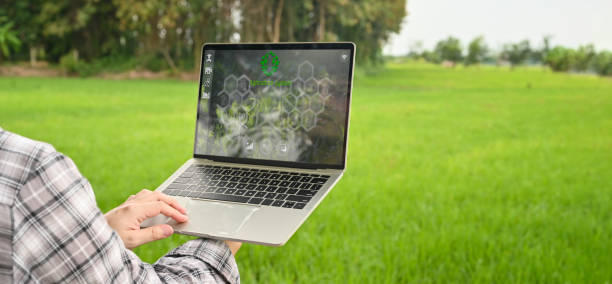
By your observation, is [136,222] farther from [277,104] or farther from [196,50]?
[196,50]

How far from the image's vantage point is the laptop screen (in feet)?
4.41

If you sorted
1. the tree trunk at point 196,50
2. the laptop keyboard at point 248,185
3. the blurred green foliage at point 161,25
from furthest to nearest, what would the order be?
the tree trunk at point 196,50
the blurred green foliage at point 161,25
the laptop keyboard at point 248,185

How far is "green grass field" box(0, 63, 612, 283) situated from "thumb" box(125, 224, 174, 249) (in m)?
1.49

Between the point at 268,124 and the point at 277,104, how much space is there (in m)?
0.06

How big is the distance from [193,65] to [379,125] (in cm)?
1444

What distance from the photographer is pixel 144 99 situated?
401 inches

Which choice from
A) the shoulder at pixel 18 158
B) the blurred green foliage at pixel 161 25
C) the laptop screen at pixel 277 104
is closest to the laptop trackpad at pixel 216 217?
the laptop screen at pixel 277 104

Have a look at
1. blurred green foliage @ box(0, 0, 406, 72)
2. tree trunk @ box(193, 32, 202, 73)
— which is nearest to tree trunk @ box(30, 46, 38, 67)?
blurred green foliage @ box(0, 0, 406, 72)

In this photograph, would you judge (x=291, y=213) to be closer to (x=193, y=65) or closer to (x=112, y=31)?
(x=193, y=65)

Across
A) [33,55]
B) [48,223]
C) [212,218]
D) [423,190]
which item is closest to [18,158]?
[48,223]

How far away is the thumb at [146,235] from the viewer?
96 cm

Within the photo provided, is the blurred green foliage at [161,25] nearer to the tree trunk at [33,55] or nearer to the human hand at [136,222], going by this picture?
the tree trunk at [33,55]

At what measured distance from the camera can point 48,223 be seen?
63 cm

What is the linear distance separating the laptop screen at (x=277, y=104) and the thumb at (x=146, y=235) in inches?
18.1
